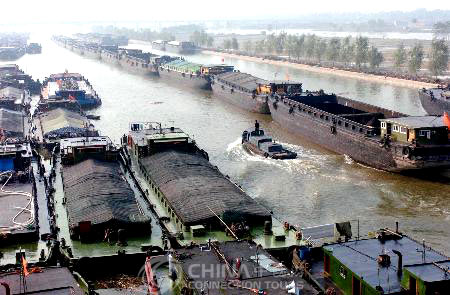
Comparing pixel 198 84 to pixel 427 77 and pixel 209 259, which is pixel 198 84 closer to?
pixel 427 77

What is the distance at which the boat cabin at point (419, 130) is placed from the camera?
37.0 m

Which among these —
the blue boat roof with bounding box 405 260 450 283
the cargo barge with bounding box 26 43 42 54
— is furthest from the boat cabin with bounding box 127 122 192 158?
the cargo barge with bounding box 26 43 42 54

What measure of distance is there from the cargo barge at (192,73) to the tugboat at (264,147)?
3707cm

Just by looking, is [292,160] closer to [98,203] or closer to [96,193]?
[96,193]

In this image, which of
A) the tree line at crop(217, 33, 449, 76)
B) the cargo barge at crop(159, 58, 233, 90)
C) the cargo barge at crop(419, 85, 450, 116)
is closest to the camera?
the cargo barge at crop(419, 85, 450, 116)

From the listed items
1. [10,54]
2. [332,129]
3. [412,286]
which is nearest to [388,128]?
[332,129]

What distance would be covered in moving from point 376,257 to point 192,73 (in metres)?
71.3

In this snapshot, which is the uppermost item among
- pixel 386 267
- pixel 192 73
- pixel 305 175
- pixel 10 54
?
pixel 386 267

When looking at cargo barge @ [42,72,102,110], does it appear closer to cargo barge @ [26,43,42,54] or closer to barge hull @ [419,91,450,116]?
barge hull @ [419,91,450,116]

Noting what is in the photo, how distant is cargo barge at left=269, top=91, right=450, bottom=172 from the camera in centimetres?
3656

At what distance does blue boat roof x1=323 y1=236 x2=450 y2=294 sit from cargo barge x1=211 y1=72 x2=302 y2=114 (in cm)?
4295

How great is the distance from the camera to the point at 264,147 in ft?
141

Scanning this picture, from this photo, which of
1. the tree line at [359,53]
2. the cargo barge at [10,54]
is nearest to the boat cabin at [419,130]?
the tree line at [359,53]

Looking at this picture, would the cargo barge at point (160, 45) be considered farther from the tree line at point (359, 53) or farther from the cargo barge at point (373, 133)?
the cargo barge at point (373, 133)
